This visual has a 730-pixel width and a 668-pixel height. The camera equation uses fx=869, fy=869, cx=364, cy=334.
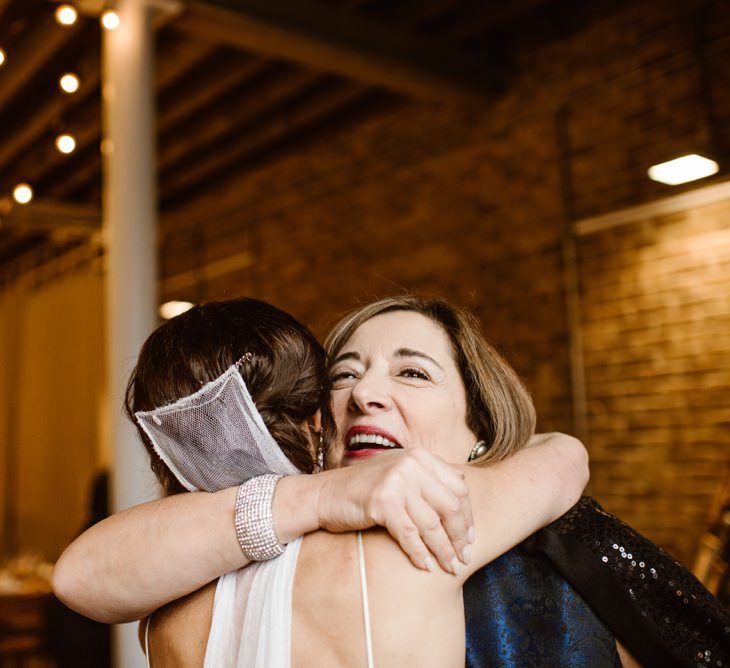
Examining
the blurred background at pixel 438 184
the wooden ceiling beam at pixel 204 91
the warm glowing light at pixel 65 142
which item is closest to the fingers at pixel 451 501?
the blurred background at pixel 438 184

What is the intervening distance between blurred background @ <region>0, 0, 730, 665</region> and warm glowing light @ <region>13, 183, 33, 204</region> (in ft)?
0.04

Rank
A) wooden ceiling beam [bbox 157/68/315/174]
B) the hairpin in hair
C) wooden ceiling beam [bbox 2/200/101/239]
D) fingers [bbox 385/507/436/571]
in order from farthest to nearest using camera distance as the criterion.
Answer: wooden ceiling beam [bbox 157/68/315/174] → wooden ceiling beam [bbox 2/200/101/239] → the hairpin in hair → fingers [bbox 385/507/436/571]

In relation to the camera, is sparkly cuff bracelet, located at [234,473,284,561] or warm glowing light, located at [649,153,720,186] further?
warm glowing light, located at [649,153,720,186]

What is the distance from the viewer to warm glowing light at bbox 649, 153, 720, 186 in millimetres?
4096

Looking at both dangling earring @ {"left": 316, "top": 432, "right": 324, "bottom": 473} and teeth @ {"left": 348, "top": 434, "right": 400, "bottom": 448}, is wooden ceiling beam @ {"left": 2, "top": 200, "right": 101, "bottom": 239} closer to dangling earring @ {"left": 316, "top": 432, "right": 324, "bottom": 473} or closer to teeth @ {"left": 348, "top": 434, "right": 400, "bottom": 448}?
dangling earring @ {"left": 316, "top": 432, "right": 324, "bottom": 473}

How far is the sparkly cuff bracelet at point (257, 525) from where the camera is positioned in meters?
1.15

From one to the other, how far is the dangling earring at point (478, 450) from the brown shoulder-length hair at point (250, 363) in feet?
1.35

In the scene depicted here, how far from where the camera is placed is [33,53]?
4777 millimetres

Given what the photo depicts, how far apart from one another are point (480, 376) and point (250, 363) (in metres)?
0.55

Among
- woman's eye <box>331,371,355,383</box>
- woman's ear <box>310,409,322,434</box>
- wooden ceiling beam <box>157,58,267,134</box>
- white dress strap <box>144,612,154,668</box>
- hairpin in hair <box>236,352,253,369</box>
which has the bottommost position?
white dress strap <box>144,612,154,668</box>

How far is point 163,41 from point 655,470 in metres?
3.69

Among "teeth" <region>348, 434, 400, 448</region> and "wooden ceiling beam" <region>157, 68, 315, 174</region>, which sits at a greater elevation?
"wooden ceiling beam" <region>157, 68, 315, 174</region>

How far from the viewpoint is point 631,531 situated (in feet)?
4.68

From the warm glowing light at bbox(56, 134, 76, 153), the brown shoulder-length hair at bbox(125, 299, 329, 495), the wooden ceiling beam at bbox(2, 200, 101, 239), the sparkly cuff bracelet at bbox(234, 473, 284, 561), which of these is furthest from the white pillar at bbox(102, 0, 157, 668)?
the sparkly cuff bracelet at bbox(234, 473, 284, 561)
